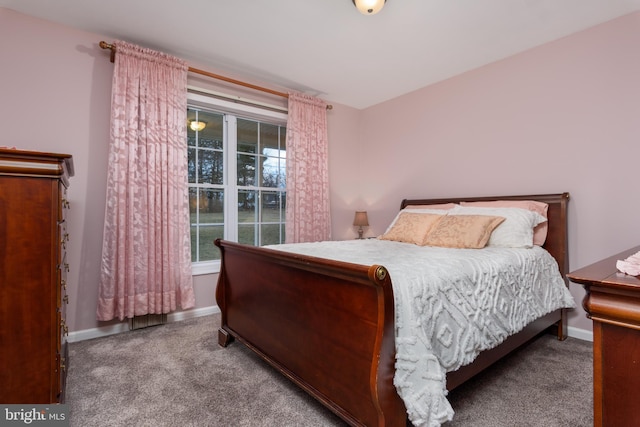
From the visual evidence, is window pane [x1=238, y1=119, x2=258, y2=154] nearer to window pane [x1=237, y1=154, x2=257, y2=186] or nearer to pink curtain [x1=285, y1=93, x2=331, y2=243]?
window pane [x1=237, y1=154, x2=257, y2=186]

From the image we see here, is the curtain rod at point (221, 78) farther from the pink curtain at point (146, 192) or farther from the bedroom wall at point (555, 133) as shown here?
the bedroom wall at point (555, 133)

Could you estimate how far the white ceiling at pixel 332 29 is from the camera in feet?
7.19

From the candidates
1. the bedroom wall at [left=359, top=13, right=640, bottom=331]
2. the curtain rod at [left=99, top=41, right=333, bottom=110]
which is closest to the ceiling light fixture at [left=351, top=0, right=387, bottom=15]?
the bedroom wall at [left=359, top=13, right=640, bottom=331]

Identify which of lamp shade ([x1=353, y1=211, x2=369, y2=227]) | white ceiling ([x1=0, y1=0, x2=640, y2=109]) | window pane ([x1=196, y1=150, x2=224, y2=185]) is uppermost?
white ceiling ([x1=0, y1=0, x2=640, y2=109])

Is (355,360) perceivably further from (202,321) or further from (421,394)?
(202,321)

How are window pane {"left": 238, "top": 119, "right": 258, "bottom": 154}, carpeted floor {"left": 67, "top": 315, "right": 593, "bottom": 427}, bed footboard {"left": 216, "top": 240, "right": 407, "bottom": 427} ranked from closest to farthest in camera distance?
bed footboard {"left": 216, "top": 240, "right": 407, "bottom": 427}, carpeted floor {"left": 67, "top": 315, "right": 593, "bottom": 427}, window pane {"left": 238, "top": 119, "right": 258, "bottom": 154}

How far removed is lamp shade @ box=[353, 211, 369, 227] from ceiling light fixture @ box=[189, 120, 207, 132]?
2112 mm

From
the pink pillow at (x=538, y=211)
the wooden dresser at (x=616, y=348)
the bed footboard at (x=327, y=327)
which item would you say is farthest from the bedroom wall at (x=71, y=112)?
the pink pillow at (x=538, y=211)

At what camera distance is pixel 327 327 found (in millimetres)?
1435

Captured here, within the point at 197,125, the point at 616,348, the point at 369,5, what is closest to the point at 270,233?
the point at 197,125

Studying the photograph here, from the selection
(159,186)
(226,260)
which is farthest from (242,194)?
(226,260)

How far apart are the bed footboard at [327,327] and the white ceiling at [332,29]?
1.75 m

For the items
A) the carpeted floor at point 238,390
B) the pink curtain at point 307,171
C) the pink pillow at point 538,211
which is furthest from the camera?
the pink curtain at point 307,171

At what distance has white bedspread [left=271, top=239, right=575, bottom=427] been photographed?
117 cm
